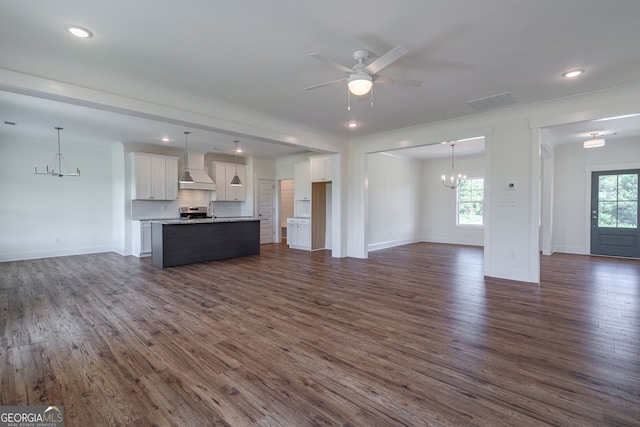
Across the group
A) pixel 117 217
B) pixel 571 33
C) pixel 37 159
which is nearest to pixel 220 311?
pixel 571 33

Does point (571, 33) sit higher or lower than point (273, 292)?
higher

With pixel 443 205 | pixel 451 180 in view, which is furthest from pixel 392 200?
pixel 443 205

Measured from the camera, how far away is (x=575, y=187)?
7750mm

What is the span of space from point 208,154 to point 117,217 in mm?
3039

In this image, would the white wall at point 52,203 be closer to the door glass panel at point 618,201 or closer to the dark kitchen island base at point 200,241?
the dark kitchen island base at point 200,241

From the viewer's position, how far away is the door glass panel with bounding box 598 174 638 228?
7027mm

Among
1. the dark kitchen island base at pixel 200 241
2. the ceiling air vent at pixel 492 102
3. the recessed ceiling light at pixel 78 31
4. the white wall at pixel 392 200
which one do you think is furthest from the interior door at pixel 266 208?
the recessed ceiling light at pixel 78 31

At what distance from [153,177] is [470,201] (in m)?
9.25

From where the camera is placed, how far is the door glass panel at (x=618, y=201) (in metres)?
7.03

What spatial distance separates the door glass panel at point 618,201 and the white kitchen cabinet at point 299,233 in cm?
737

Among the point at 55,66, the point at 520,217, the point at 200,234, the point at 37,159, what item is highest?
the point at 55,66

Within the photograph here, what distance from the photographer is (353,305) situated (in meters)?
3.82

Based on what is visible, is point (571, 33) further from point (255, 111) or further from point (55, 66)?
point (55, 66)

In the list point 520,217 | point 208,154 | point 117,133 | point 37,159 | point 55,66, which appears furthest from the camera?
point 208,154
